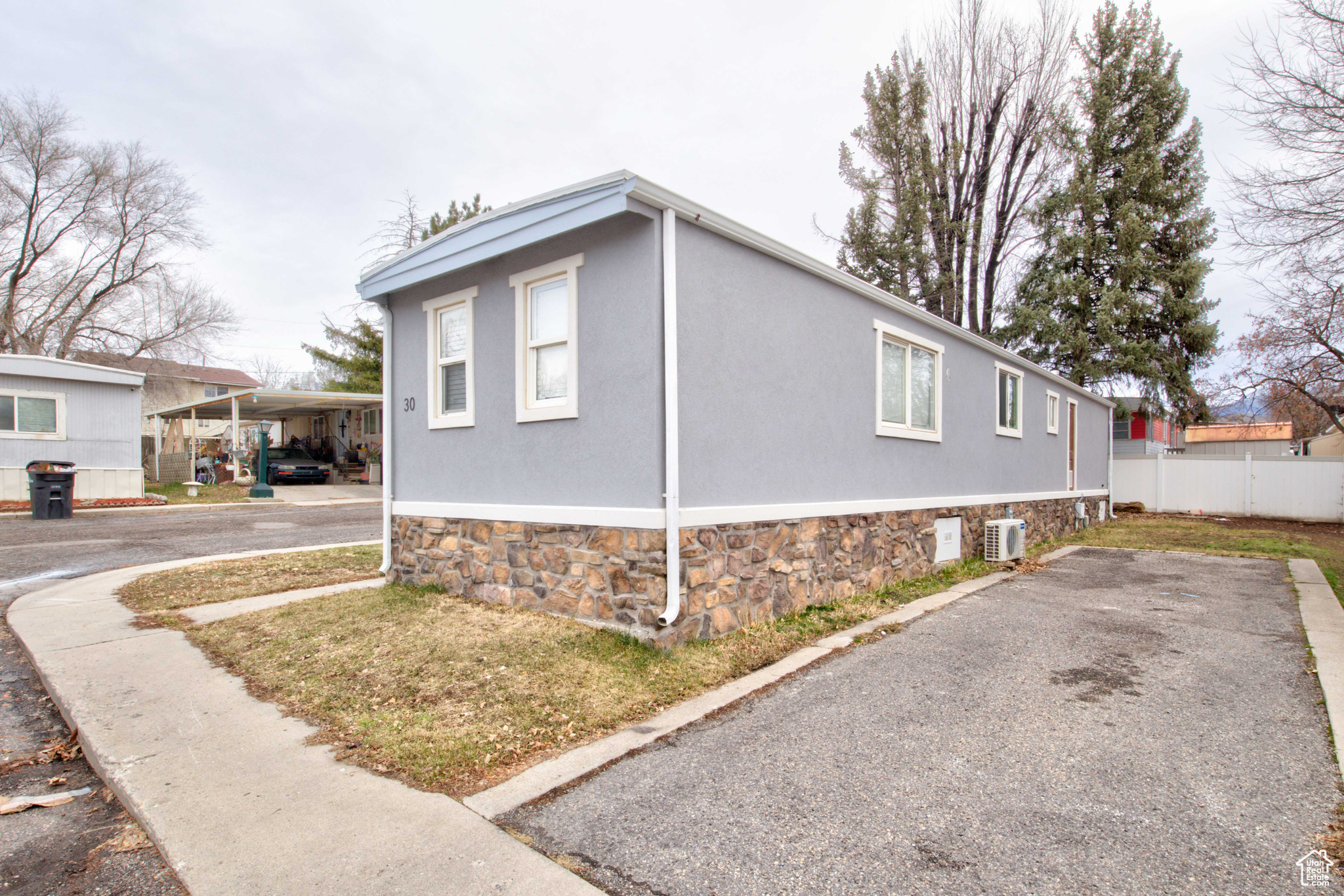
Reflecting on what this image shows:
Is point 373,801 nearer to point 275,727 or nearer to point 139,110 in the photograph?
point 275,727

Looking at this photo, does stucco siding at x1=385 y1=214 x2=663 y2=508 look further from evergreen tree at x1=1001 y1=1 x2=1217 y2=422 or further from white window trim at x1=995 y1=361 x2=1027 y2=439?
evergreen tree at x1=1001 y1=1 x2=1217 y2=422

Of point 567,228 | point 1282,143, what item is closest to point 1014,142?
point 1282,143

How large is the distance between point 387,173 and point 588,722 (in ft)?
70.6

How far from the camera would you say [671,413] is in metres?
4.28

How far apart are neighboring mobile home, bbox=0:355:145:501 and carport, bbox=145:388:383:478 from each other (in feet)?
11.4

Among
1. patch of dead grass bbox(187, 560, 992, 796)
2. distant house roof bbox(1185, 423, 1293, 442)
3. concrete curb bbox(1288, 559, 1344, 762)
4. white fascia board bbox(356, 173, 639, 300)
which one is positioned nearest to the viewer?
patch of dead grass bbox(187, 560, 992, 796)

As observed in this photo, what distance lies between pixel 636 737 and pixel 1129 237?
743 inches

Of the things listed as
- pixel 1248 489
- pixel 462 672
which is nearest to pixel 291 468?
pixel 462 672

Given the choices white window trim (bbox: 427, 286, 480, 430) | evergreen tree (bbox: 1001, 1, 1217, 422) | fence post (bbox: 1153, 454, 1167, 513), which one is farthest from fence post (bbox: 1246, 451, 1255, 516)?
white window trim (bbox: 427, 286, 480, 430)

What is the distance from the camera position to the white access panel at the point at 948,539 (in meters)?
7.86

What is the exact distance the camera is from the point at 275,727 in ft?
10.6

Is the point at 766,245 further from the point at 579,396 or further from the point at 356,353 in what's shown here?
the point at 356,353

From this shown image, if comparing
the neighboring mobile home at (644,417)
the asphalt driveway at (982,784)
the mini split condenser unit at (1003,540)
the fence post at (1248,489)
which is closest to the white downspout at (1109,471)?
the fence post at (1248,489)

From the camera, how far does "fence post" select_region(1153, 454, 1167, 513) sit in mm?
16562
